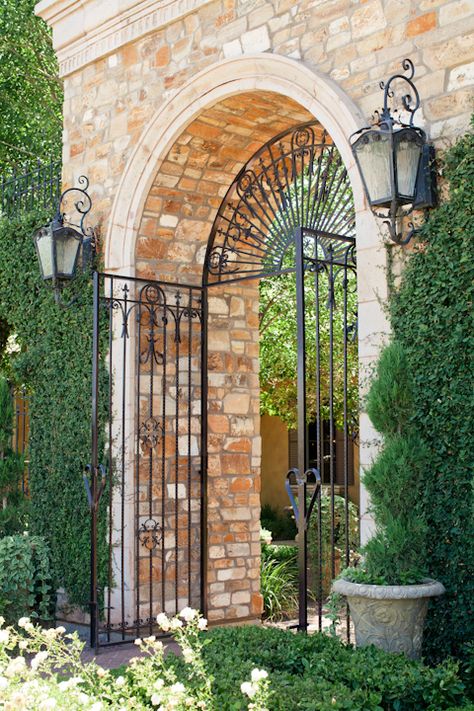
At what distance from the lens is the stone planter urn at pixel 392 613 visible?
14.4ft

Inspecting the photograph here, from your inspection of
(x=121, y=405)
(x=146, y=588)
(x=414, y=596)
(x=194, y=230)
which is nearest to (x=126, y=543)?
(x=146, y=588)

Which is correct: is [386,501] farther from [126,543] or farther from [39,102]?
[39,102]

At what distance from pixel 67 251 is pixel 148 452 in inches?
66.9

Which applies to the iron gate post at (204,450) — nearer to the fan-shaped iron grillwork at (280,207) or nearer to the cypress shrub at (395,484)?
the fan-shaped iron grillwork at (280,207)

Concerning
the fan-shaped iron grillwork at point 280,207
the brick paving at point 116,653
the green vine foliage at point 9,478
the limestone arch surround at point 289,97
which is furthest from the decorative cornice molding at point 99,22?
the brick paving at point 116,653

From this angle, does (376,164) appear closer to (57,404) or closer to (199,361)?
(199,361)

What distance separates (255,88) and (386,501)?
3.10m

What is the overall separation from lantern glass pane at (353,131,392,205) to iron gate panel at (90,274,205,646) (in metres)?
2.28

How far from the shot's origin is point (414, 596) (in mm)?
4363

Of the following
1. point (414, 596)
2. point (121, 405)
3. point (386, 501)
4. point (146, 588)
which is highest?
point (121, 405)

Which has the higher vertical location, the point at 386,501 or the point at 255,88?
the point at 255,88

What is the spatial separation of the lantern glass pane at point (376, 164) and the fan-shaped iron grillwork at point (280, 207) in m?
0.84

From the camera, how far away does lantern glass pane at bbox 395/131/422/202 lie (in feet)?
16.1

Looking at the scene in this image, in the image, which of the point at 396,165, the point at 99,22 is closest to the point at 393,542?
the point at 396,165
